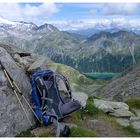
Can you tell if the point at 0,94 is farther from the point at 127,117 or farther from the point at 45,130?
the point at 127,117

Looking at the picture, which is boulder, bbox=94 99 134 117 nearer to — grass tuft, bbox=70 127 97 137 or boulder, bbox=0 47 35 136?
grass tuft, bbox=70 127 97 137

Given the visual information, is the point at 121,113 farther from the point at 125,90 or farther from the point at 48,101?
the point at 125,90

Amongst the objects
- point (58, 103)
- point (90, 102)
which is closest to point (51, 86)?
point (58, 103)

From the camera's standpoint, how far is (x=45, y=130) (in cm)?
1400

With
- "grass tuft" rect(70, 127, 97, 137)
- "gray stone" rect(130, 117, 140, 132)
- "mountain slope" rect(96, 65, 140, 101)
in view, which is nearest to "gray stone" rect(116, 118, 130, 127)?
"gray stone" rect(130, 117, 140, 132)

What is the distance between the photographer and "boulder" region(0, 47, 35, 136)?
44.1ft

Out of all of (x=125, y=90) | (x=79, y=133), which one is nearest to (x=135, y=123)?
(x=79, y=133)

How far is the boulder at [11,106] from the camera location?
44.1 ft

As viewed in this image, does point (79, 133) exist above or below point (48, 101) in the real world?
below

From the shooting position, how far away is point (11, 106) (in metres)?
13.9

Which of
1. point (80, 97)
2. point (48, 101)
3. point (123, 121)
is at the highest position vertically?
point (48, 101)

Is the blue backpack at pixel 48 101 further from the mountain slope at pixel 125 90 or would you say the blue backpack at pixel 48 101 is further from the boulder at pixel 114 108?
the mountain slope at pixel 125 90

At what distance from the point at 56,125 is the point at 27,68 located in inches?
155

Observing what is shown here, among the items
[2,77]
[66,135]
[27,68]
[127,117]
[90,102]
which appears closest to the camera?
[66,135]
